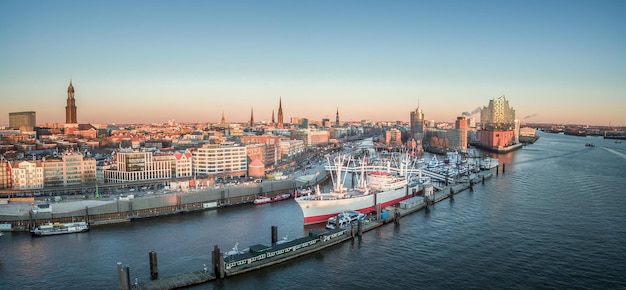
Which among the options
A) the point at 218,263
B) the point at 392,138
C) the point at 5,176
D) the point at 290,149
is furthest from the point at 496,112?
the point at 218,263

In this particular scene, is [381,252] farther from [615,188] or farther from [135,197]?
[615,188]

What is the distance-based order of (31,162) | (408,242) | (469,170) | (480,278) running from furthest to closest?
(469,170), (31,162), (408,242), (480,278)

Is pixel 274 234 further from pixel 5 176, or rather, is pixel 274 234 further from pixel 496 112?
pixel 496 112

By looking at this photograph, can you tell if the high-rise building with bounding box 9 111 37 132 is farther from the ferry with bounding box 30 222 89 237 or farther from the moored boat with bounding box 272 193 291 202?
the ferry with bounding box 30 222 89 237

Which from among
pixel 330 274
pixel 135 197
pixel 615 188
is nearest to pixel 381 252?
pixel 330 274

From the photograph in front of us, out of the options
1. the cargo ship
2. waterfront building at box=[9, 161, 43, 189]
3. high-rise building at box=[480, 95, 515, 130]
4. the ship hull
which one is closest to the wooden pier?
the ship hull

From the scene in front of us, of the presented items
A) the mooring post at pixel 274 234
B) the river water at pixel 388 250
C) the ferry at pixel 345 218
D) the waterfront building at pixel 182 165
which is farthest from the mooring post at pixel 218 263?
the waterfront building at pixel 182 165
